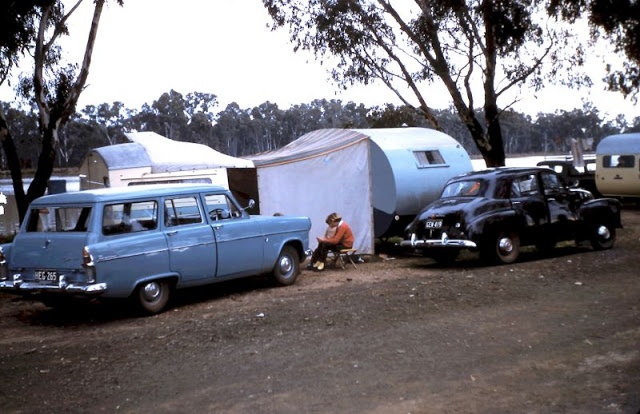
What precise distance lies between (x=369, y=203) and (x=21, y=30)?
8265mm

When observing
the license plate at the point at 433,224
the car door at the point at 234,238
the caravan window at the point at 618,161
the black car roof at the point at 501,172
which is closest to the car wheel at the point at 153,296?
the car door at the point at 234,238

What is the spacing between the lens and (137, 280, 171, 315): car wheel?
939cm

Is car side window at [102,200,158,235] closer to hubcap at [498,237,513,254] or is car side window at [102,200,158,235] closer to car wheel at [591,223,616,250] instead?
hubcap at [498,237,513,254]

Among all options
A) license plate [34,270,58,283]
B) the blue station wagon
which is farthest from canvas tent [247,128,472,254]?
license plate [34,270,58,283]

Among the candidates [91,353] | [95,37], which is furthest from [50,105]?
[91,353]

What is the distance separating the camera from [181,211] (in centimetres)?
1006

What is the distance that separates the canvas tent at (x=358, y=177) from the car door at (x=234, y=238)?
4096 mm

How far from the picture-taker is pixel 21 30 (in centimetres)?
1606

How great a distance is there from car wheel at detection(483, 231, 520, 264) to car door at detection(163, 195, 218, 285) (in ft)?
16.4

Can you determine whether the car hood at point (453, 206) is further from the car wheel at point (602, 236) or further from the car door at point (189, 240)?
the car door at point (189, 240)

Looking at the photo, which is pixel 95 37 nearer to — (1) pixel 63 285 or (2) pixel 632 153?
(1) pixel 63 285

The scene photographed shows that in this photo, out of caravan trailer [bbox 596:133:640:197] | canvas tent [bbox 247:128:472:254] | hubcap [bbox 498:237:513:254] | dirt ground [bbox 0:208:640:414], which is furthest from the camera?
caravan trailer [bbox 596:133:640:197]

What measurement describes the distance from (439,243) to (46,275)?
6347mm

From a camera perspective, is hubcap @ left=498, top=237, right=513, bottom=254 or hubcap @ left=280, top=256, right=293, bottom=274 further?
hubcap @ left=498, top=237, right=513, bottom=254
